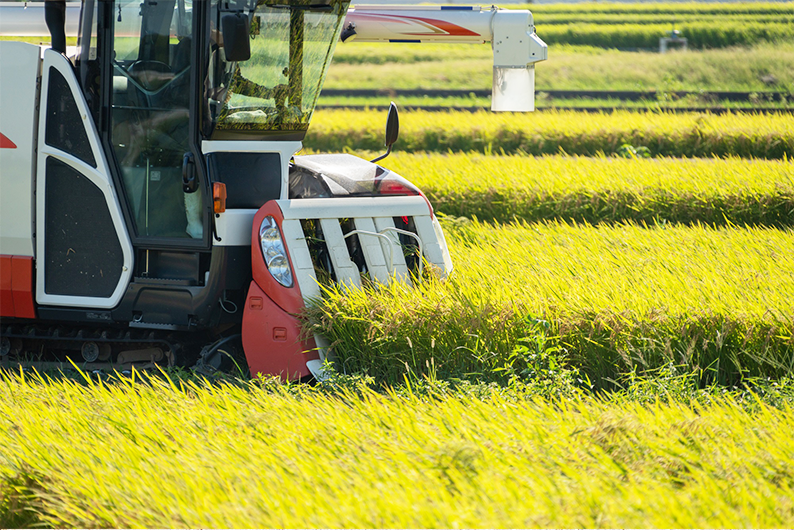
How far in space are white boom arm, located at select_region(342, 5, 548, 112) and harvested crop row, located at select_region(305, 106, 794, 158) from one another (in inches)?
285

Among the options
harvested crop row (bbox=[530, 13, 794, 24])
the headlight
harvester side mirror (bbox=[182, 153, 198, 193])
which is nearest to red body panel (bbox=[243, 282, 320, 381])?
the headlight

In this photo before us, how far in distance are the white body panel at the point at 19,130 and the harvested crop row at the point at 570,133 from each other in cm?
876

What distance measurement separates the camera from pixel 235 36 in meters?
3.94

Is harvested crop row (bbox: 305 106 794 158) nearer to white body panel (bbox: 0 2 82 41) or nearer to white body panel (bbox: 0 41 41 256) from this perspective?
white body panel (bbox: 0 2 82 41)

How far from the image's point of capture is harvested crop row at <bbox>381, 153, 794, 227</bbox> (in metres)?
8.37

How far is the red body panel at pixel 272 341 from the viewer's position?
4.29 m

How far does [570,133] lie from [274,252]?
424 inches

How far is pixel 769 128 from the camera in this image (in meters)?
12.7

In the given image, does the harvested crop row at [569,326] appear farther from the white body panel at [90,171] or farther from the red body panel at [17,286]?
the red body panel at [17,286]

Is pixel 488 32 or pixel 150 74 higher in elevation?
pixel 488 32

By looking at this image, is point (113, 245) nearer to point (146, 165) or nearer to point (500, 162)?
point (146, 165)

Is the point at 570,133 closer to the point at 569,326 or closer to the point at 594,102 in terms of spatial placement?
the point at 594,102

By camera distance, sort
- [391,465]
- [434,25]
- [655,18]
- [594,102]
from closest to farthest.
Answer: [391,465] → [434,25] → [594,102] → [655,18]

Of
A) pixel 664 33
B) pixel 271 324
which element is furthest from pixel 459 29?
pixel 664 33
